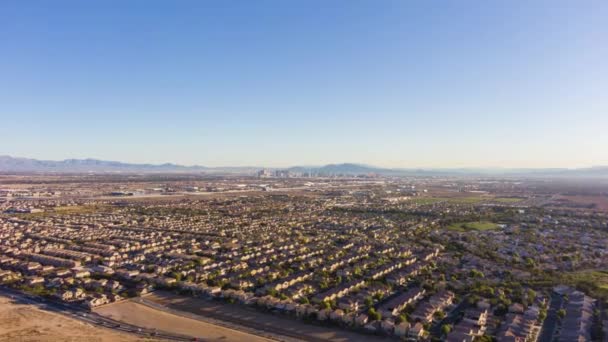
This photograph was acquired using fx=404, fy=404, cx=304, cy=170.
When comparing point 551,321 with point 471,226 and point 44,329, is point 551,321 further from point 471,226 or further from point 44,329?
point 471,226

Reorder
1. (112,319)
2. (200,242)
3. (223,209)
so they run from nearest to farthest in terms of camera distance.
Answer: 1. (112,319)
2. (200,242)
3. (223,209)

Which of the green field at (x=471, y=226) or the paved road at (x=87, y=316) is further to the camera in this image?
the green field at (x=471, y=226)

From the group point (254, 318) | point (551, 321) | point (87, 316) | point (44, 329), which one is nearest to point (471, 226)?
point (551, 321)

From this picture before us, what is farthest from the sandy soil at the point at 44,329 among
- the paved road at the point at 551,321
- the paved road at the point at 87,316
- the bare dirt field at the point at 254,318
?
the paved road at the point at 551,321

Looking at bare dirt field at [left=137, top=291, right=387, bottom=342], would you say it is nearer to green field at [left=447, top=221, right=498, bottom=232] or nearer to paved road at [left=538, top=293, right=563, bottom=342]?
paved road at [left=538, top=293, right=563, bottom=342]

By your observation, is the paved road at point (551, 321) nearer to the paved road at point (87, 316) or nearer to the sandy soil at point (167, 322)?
the sandy soil at point (167, 322)

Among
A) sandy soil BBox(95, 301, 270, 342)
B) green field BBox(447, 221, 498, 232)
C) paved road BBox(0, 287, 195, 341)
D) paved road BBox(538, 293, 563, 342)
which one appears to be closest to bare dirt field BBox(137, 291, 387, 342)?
sandy soil BBox(95, 301, 270, 342)

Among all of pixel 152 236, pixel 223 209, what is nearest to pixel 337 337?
pixel 152 236

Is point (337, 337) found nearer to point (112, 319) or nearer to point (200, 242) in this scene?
point (112, 319)
